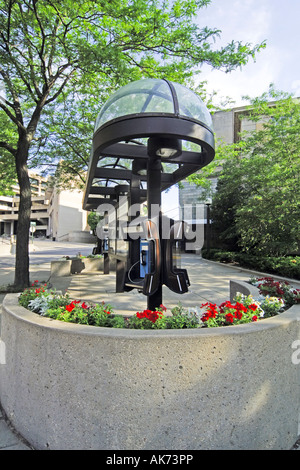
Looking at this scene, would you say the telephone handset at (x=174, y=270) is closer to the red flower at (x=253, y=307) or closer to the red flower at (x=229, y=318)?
the red flower at (x=253, y=307)

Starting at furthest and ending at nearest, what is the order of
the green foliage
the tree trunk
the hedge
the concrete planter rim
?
the green foliage < the hedge < the tree trunk < the concrete planter rim

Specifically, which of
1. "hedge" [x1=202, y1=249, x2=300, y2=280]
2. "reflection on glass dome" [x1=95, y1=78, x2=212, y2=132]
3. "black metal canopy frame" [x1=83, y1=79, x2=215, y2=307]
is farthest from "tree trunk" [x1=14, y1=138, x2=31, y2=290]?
"hedge" [x1=202, y1=249, x2=300, y2=280]

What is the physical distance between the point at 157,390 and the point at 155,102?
3.09 meters

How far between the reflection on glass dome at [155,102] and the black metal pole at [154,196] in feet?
3.01

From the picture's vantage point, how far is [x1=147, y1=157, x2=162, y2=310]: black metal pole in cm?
426

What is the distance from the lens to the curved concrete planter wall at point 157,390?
2.15 metres

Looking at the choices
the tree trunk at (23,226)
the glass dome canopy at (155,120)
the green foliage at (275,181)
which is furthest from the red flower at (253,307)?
the green foliage at (275,181)

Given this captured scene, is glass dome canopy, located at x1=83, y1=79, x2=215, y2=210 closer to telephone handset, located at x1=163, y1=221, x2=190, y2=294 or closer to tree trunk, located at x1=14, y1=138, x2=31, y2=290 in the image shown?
telephone handset, located at x1=163, y1=221, x2=190, y2=294

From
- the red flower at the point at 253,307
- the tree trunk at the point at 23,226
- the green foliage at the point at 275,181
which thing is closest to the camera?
the red flower at the point at 253,307

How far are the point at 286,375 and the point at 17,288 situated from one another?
25.1 ft

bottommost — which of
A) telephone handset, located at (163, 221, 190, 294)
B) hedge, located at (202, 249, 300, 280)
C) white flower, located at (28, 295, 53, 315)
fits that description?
hedge, located at (202, 249, 300, 280)

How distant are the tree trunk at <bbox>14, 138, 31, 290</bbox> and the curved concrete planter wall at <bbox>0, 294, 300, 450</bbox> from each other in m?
6.59

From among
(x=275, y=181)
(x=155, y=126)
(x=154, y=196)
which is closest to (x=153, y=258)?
(x=154, y=196)
